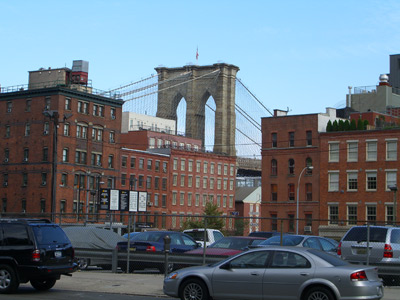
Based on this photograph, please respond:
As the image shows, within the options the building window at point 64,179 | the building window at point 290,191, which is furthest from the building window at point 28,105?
the building window at point 290,191

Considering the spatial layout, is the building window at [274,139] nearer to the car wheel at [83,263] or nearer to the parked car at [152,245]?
the parked car at [152,245]

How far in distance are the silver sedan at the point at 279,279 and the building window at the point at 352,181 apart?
57449 mm

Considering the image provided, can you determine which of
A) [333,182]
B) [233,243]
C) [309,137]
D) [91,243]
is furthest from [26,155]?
[233,243]

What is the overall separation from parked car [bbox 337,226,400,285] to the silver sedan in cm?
559

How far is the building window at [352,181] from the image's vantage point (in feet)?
241

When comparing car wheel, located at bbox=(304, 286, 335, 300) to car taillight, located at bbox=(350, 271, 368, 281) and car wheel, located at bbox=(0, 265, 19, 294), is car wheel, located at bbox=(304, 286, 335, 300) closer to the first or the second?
car taillight, located at bbox=(350, 271, 368, 281)

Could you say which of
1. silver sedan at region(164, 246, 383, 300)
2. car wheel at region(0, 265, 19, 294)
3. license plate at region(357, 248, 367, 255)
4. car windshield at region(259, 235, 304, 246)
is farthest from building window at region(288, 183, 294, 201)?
silver sedan at region(164, 246, 383, 300)

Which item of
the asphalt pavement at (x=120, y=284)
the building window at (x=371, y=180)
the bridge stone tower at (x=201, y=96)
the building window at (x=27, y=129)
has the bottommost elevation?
the asphalt pavement at (x=120, y=284)

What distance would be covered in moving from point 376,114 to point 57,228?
212ft

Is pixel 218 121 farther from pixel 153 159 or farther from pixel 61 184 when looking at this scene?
pixel 61 184

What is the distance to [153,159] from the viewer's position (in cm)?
10469

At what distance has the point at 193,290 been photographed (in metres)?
17.7

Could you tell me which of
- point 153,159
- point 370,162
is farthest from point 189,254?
point 153,159

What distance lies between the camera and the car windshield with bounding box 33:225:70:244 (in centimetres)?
1986
